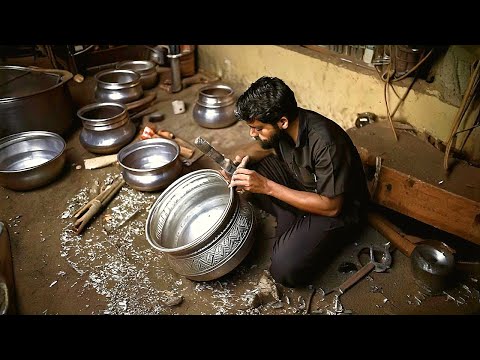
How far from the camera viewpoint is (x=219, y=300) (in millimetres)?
2811

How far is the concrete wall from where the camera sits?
3586 millimetres

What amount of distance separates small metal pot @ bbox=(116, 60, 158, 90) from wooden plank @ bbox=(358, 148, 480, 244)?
421 centimetres

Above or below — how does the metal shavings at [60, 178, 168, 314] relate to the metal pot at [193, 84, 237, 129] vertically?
below

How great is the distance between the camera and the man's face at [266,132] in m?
2.61

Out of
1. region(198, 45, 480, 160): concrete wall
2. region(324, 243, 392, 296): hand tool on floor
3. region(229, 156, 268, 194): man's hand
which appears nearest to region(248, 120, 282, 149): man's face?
region(229, 156, 268, 194): man's hand

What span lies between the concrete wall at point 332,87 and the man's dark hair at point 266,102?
1.94 metres

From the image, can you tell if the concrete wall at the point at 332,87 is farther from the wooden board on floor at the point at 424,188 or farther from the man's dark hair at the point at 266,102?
the man's dark hair at the point at 266,102

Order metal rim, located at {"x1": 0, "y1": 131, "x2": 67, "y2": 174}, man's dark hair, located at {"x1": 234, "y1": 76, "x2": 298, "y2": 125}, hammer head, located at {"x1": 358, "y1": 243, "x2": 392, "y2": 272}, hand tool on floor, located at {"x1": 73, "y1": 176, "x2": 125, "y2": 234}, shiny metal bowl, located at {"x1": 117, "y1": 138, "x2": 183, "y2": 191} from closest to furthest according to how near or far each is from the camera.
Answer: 1. man's dark hair, located at {"x1": 234, "y1": 76, "x2": 298, "y2": 125}
2. hammer head, located at {"x1": 358, "y1": 243, "x2": 392, "y2": 272}
3. hand tool on floor, located at {"x1": 73, "y1": 176, "x2": 125, "y2": 234}
4. shiny metal bowl, located at {"x1": 117, "y1": 138, "x2": 183, "y2": 191}
5. metal rim, located at {"x1": 0, "y1": 131, "x2": 67, "y2": 174}

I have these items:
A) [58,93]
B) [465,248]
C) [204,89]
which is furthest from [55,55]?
[465,248]

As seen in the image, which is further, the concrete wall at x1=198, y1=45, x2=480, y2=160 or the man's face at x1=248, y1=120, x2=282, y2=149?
the concrete wall at x1=198, y1=45, x2=480, y2=160

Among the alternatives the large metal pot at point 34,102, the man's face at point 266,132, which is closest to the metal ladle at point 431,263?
the man's face at point 266,132

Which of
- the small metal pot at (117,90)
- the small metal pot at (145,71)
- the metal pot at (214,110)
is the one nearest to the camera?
the metal pot at (214,110)

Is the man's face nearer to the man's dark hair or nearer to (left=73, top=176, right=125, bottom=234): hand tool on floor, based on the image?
the man's dark hair

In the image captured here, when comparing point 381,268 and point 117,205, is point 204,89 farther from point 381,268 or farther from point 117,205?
point 381,268
